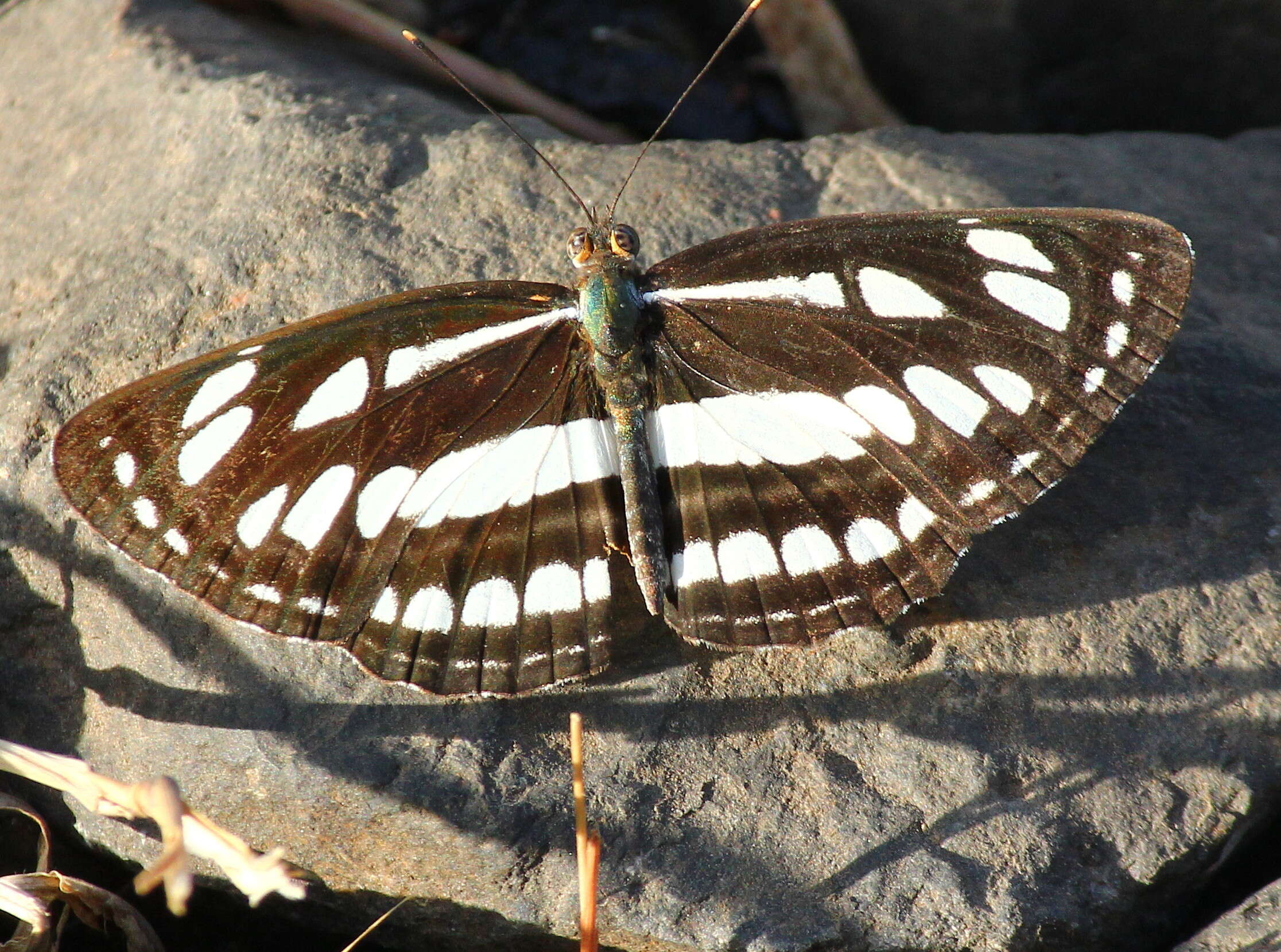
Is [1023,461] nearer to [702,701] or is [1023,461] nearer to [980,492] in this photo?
[980,492]

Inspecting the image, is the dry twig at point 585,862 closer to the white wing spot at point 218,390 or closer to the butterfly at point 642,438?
the butterfly at point 642,438

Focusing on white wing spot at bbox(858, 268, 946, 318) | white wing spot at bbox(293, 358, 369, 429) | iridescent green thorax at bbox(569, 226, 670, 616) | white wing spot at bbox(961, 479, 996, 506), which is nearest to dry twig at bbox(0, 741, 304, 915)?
white wing spot at bbox(293, 358, 369, 429)

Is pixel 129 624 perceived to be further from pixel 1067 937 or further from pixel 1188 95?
pixel 1188 95

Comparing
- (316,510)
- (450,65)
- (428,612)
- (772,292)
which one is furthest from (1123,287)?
(450,65)

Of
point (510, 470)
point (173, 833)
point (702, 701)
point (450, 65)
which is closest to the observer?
point (173, 833)

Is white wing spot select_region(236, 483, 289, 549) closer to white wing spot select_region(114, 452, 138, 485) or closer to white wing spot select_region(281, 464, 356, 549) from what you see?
white wing spot select_region(281, 464, 356, 549)
